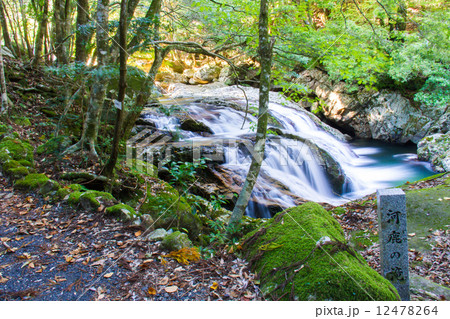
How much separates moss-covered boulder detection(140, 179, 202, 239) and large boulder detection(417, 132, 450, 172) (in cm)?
1015

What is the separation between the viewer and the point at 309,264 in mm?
2773

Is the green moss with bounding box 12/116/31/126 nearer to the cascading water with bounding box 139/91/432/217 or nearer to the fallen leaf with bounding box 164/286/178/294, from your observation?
the cascading water with bounding box 139/91/432/217

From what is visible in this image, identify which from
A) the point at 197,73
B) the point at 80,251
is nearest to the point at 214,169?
the point at 80,251

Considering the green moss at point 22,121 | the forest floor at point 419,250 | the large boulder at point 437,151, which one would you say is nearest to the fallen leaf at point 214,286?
the forest floor at point 419,250

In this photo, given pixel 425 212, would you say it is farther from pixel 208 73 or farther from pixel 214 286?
pixel 208 73

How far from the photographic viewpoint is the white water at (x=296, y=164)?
8156mm

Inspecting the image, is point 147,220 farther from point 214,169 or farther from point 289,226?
point 214,169

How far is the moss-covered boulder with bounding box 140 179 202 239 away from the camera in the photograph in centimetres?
431

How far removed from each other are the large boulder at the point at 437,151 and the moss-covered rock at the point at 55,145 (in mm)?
12270

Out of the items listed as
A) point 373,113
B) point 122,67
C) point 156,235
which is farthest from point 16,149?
point 373,113

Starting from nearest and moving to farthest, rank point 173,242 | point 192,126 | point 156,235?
point 173,242, point 156,235, point 192,126

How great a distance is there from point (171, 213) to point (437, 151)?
11658mm

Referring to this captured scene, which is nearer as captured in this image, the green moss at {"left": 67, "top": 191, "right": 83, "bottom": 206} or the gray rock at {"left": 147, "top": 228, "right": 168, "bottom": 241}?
the gray rock at {"left": 147, "top": 228, "right": 168, "bottom": 241}

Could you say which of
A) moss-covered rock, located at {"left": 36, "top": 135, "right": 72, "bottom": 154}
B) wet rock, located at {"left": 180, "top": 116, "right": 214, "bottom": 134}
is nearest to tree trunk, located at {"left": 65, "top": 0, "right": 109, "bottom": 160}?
moss-covered rock, located at {"left": 36, "top": 135, "right": 72, "bottom": 154}
